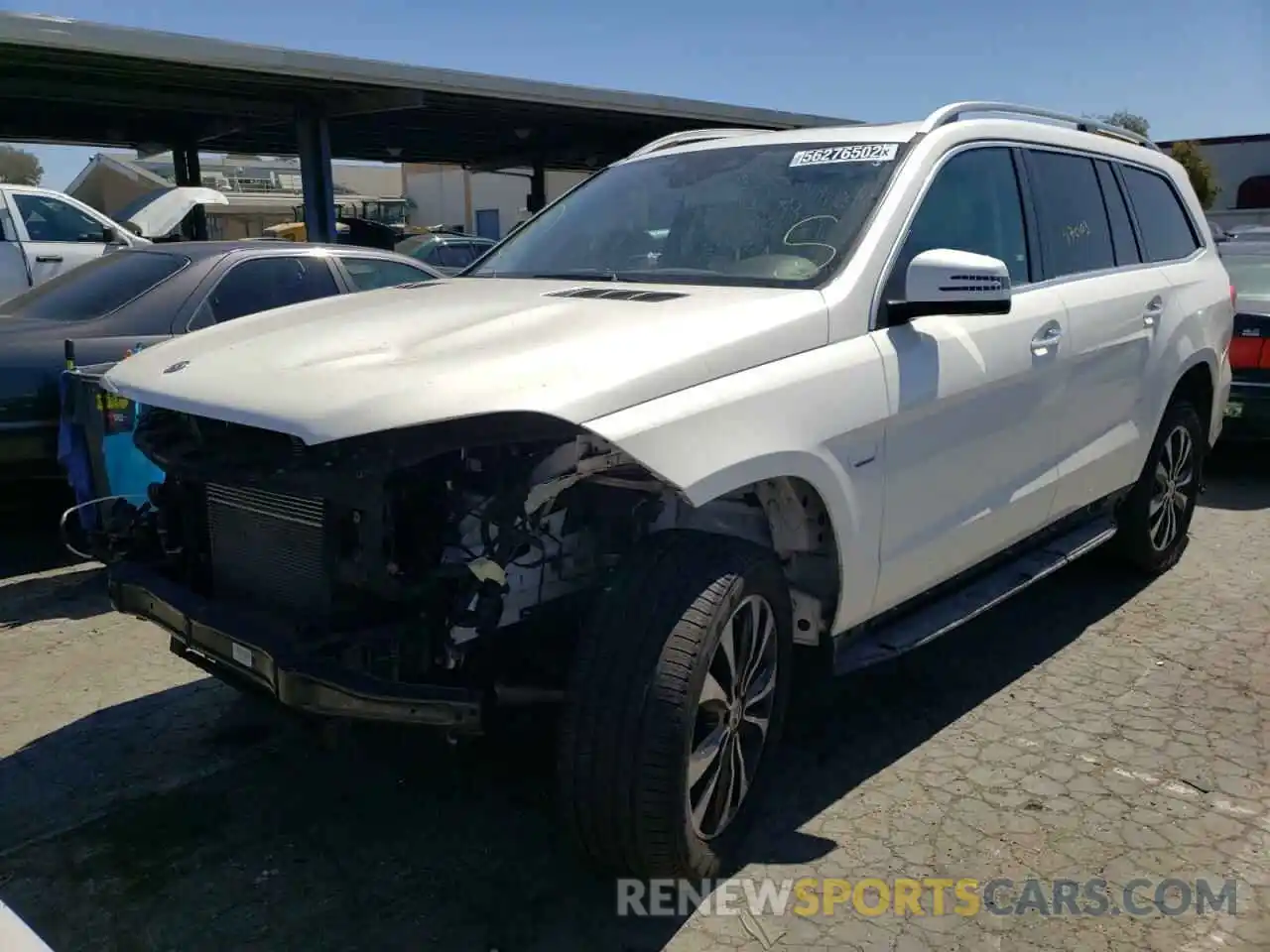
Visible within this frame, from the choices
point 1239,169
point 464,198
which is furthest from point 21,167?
point 1239,169

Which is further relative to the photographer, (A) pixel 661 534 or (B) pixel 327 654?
(A) pixel 661 534

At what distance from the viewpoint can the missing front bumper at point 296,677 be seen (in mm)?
2438

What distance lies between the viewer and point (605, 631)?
2527 millimetres

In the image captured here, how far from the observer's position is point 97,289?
5.97 meters

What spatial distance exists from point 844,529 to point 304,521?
58.0 inches

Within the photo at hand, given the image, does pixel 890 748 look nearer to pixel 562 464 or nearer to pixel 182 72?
pixel 562 464

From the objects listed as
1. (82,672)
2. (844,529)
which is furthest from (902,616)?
(82,672)

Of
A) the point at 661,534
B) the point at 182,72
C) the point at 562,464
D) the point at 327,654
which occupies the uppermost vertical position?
the point at 182,72

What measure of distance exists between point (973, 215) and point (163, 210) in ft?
35.7

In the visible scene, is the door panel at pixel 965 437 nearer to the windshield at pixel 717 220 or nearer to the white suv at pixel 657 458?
the white suv at pixel 657 458

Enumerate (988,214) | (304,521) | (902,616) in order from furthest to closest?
(988,214) < (902,616) < (304,521)

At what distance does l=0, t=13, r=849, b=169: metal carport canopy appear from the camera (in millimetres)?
11461

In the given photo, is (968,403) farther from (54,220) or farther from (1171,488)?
(54,220)

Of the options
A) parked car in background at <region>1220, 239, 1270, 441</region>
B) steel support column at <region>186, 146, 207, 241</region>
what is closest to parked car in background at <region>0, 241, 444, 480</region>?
parked car in background at <region>1220, 239, 1270, 441</region>
